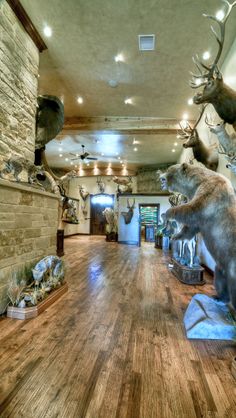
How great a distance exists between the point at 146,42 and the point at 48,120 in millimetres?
2615

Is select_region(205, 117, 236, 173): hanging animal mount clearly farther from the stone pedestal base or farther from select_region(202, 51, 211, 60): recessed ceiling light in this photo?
select_region(202, 51, 211, 60): recessed ceiling light

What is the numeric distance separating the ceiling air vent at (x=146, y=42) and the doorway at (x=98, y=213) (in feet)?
34.6

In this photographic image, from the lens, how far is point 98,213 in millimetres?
14422

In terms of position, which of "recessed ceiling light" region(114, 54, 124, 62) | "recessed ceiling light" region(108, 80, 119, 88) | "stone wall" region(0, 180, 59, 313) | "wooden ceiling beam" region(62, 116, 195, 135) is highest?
"recessed ceiling light" region(114, 54, 124, 62)

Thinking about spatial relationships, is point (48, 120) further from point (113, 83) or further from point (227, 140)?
point (227, 140)

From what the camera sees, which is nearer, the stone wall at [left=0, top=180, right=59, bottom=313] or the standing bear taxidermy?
the standing bear taxidermy

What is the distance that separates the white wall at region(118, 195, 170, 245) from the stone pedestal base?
7666 millimetres

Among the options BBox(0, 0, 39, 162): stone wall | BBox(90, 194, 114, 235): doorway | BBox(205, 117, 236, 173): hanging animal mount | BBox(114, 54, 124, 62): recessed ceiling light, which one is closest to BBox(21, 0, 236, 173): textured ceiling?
BBox(114, 54, 124, 62): recessed ceiling light

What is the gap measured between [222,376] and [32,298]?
2083 millimetres

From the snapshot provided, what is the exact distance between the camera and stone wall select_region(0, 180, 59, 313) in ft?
7.92

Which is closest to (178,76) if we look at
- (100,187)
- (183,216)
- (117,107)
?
(117,107)

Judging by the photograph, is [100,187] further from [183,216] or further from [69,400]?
[69,400]

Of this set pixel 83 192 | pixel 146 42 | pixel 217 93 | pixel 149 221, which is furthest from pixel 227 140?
pixel 83 192

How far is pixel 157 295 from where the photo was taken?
320cm
